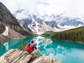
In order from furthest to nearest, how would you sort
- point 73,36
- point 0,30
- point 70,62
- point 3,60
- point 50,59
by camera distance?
point 0,30, point 73,36, point 70,62, point 50,59, point 3,60

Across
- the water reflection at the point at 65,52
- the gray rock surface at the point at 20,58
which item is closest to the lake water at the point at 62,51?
the water reflection at the point at 65,52

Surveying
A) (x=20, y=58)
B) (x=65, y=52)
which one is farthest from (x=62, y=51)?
(x=20, y=58)

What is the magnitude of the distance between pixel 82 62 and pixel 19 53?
47.2 meters

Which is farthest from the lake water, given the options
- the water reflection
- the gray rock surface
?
the gray rock surface

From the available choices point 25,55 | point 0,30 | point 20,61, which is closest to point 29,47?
point 25,55

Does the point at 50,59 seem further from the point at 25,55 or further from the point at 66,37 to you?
the point at 66,37

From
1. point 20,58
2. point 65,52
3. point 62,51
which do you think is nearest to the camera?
point 20,58

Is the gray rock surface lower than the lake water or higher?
higher

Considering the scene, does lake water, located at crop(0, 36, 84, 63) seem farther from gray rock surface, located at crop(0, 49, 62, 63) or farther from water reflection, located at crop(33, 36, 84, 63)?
gray rock surface, located at crop(0, 49, 62, 63)

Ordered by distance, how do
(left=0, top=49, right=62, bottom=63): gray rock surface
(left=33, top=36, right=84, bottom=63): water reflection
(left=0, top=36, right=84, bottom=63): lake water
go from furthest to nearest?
(left=0, top=36, right=84, bottom=63): lake water
(left=33, top=36, right=84, bottom=63): water reflection
(left=0, top=49, right=62, bottom=63): gray rock surface

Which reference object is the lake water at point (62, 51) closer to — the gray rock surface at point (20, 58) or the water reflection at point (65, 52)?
the water reflection at point (65, 52)

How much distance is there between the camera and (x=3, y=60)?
9547mm

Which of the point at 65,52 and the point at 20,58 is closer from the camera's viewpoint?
the point at 20,58

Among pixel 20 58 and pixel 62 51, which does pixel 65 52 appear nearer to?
pixel 62 51
